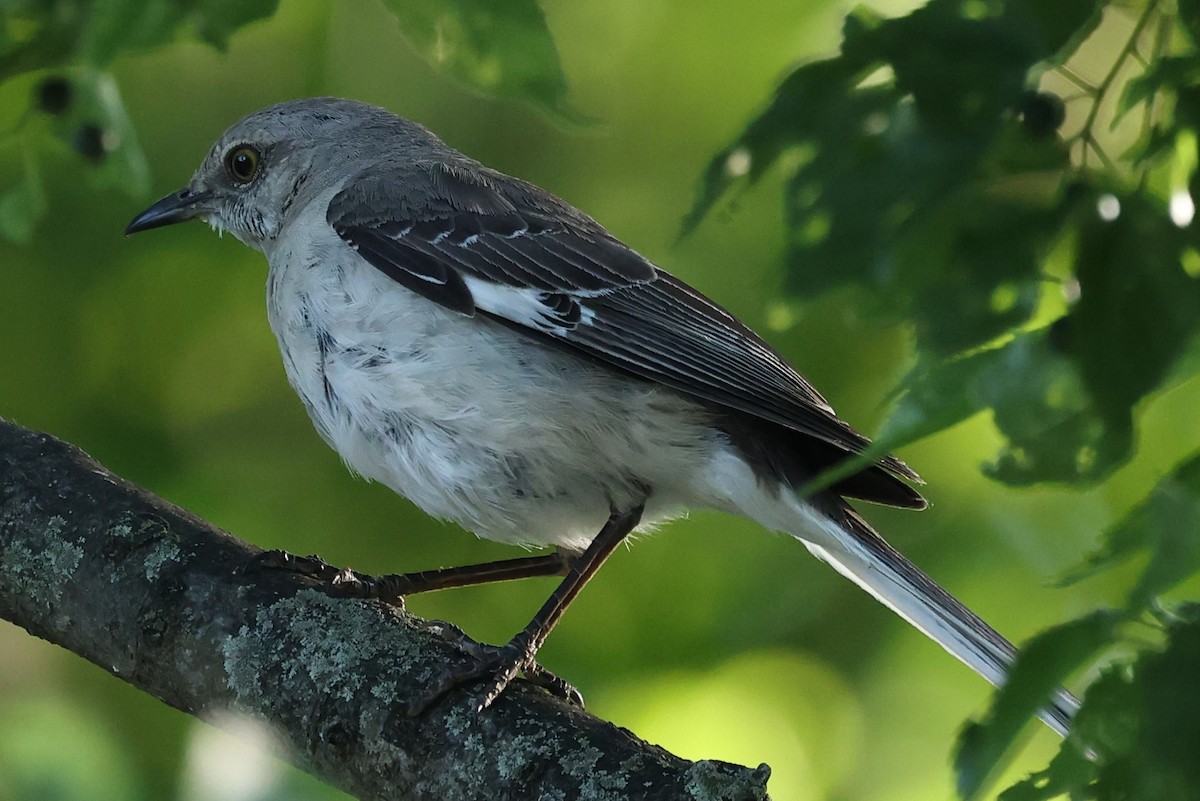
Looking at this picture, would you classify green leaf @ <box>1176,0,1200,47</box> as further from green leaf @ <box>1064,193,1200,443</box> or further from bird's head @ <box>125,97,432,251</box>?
bird's head @ <box>125,97,432,251</box>

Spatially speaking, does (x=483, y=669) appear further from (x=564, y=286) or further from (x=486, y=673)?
(x=564, y=286)

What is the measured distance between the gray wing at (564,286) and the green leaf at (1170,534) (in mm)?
2041

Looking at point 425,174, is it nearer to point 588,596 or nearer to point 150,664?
point 588,596

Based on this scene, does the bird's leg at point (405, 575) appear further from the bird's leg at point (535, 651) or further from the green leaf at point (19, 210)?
the green leaf at point (19, 210)

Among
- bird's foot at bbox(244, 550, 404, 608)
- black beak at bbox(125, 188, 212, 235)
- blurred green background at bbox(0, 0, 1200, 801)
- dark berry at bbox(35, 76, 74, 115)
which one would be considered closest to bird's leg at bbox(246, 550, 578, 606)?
bird's foot at bbox(244, 550, 404, 608)

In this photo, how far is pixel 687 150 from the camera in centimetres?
488

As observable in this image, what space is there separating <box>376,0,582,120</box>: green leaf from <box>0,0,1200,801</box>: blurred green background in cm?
184

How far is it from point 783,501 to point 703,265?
4.84 feet

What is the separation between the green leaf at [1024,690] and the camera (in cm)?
105

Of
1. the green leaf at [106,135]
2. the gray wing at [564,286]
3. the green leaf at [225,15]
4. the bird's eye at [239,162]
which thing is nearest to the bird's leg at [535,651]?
the gray wing at [564,286]

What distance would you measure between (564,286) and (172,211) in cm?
162

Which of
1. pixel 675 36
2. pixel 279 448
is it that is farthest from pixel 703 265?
pixel 279 448

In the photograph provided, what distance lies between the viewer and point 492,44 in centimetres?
184

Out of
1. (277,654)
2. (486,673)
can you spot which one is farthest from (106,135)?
(486,673)
